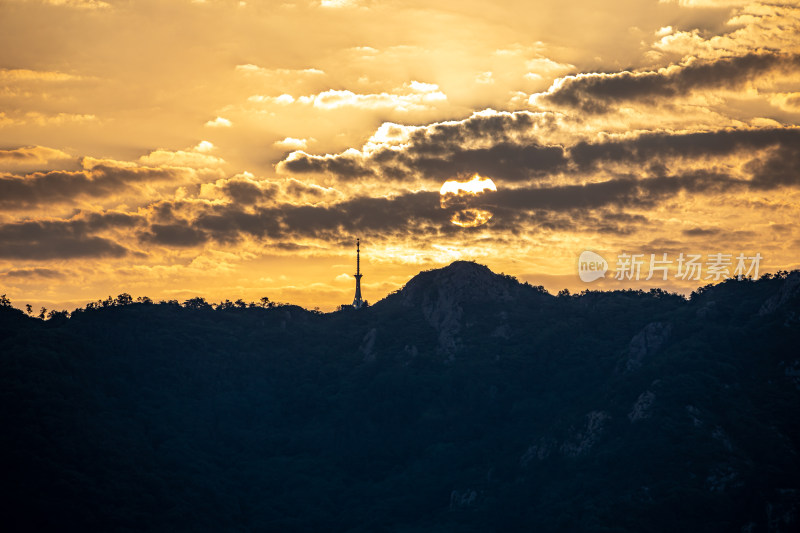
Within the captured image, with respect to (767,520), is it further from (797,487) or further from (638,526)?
(638,526)

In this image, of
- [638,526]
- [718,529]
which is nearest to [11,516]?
[638,526]

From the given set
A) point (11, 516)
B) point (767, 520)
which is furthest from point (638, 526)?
point (11, 516)

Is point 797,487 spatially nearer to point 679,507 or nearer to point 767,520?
point 767,520

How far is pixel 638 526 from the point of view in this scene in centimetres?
19862

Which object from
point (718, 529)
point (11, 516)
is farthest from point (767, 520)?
point (11, 516)

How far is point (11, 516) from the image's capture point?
655 feet

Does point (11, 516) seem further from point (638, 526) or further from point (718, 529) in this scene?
point (718, 529)

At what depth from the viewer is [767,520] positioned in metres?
194

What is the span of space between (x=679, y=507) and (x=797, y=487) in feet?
78.6

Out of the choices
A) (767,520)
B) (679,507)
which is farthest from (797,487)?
(679,507)

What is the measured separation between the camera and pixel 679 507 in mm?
199500

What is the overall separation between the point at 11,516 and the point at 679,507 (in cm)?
13340

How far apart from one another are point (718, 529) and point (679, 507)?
8.50 meters

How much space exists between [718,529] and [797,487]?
19.5 metres
